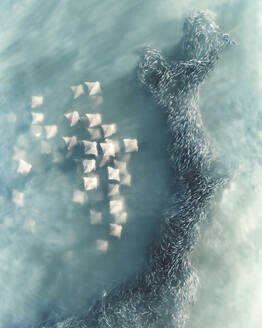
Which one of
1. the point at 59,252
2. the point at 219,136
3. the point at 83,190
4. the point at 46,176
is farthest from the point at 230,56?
the point at 59,252

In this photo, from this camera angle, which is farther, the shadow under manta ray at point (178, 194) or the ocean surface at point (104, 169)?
the ocean surface at point (104, 169)

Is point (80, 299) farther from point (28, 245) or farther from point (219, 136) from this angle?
point (219, 136)

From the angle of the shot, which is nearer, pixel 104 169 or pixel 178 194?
pixel 178 194

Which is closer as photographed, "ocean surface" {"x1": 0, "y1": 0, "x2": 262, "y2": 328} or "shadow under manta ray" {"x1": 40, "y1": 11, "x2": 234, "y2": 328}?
"shadow under manta ray" {"x1": 40, "y1": 11, "x2": 234, "y2": 328}

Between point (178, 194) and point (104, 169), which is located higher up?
point (104, 169)
